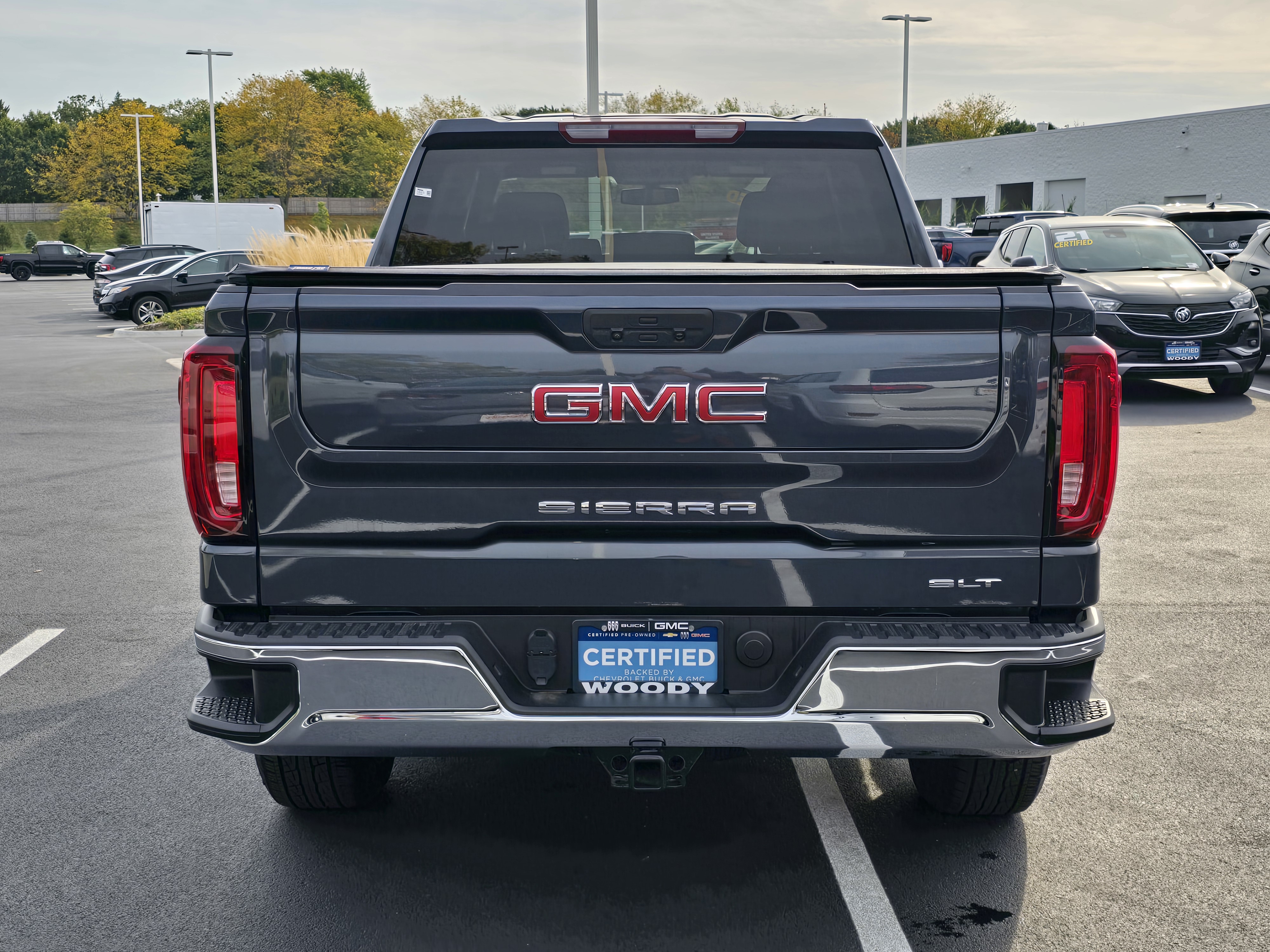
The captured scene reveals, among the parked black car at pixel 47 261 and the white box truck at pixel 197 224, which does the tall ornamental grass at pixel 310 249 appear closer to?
the white box truck at pixel 197 224

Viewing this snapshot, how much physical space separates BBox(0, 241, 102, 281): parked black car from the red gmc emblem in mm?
59711

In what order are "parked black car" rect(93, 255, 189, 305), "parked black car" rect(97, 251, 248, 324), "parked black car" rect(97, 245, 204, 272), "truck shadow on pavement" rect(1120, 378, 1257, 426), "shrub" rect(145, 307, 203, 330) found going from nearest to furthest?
"truck shadow on pavement" rect(1120, 378, 1257, 426), "shrub" rect(145, 307, 203, 330), "parked black car" rect(97, 251, 248, 324), "parked black car" rect(93, 255, 189, 305), "parked black car" rect(97, 245, 204, 272)

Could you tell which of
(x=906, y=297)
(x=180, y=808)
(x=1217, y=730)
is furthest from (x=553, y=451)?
(x=1217, y=730)

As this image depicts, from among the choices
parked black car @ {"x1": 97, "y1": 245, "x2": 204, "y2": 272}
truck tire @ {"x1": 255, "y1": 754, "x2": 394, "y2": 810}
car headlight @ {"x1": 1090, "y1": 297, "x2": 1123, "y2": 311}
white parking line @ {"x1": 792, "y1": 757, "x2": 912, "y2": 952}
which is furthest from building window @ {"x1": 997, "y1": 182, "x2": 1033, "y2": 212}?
truck tire @ {"x1": 255, "y1": 754, "x2": 394, "y2": 810}

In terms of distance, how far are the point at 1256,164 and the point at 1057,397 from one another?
149 ft

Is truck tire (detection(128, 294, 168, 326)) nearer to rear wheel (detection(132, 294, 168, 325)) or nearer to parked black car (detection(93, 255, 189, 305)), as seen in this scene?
rear wheel (detection(132, 294, 168, 325))

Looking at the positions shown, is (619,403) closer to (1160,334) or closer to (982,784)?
(982,784)

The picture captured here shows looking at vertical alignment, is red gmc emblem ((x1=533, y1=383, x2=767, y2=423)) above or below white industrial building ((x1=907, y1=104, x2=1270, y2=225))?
below

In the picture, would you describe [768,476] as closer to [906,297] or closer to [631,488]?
[631,488]

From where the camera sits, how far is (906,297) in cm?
287

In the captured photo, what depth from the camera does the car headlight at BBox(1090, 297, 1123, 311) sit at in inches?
510

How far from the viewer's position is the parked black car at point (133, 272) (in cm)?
3080

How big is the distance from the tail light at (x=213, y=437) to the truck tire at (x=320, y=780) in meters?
0.94

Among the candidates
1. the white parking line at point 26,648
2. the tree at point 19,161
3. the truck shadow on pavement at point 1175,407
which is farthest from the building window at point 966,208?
the tree at point 19,161
